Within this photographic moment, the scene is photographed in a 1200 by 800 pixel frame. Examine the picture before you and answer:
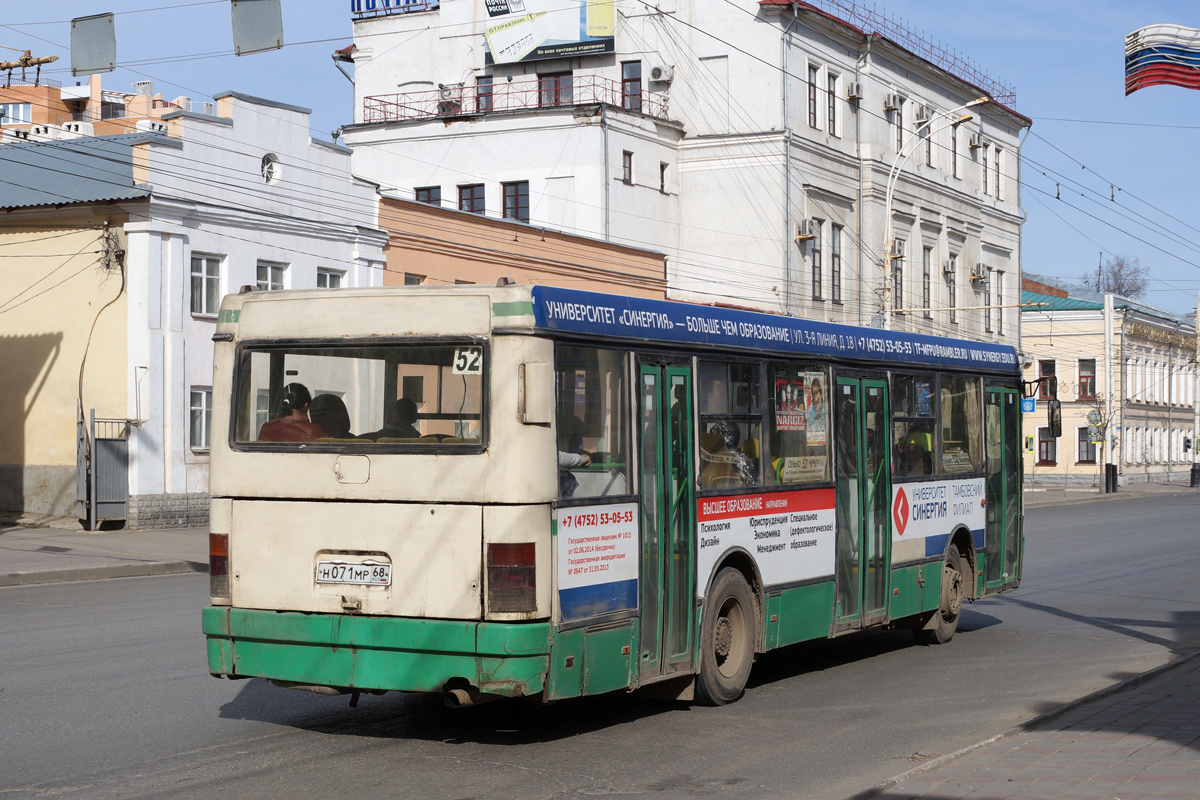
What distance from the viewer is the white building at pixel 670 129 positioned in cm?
4353

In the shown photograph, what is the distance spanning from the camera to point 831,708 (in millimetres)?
9383

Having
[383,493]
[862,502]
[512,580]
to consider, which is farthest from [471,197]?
[512,580]

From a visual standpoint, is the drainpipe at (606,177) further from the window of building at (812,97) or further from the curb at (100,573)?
the curb at (100,573)

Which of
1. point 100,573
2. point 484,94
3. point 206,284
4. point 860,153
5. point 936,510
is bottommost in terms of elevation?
point 100,573

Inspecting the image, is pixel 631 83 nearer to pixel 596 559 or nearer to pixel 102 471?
pixel 102 471

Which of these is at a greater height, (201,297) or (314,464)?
(201,297)

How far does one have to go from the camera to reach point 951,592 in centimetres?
1300

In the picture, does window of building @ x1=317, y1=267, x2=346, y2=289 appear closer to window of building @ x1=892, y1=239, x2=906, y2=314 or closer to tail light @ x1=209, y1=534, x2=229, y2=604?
tail light @ x1=209, y1=534, x2=229, y2=604

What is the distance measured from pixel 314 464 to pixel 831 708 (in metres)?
3.84

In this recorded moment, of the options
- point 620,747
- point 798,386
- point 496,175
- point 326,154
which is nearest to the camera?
point 620,747

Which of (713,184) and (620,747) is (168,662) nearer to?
(620,747)

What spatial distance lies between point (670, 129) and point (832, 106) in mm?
6094

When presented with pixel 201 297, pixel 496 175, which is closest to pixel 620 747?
pixel 201 297

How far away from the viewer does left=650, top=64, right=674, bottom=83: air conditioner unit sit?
4581 centimetres
